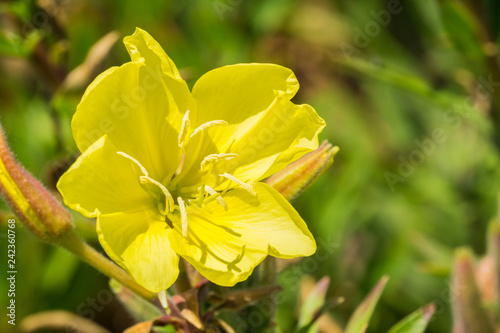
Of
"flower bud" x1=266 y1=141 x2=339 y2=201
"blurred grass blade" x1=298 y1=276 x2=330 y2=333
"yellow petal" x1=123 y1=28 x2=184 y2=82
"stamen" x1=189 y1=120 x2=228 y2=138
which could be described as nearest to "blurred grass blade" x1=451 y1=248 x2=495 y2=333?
"blurred grass blade" x1=298 y1=276 x2=330 y2=333

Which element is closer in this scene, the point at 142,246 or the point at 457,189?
the point at 142,246

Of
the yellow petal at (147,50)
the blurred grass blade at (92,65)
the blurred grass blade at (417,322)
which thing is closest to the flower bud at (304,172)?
the yellow petal at (147,50)

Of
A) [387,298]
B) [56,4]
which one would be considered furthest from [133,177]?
[387,298]

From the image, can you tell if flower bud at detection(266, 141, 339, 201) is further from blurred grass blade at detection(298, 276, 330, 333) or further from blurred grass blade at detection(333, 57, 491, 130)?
blurred grass blade at detection(333, 57, 491, 130)

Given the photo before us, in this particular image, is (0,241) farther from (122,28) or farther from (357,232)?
(357,232)

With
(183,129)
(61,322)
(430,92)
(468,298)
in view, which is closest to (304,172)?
(183,129)

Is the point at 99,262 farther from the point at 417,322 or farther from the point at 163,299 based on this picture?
the point at 417,322

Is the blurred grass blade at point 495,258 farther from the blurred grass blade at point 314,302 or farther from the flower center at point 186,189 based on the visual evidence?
the flower center at point 186,189

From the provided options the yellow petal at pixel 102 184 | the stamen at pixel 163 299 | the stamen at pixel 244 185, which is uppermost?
the stamen at pixel 244 185
